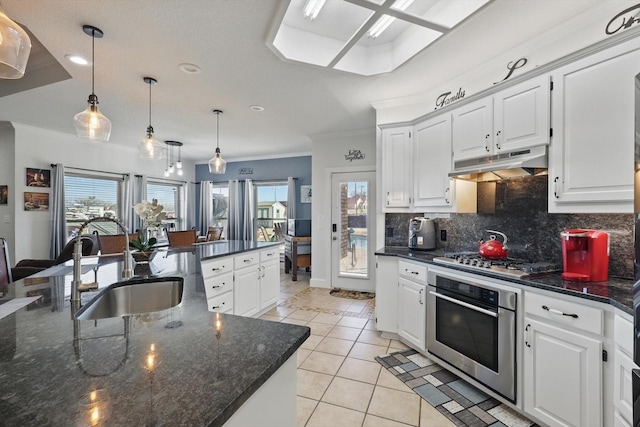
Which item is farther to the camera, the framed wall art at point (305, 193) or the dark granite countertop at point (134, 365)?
the framed wall art at point (305, 193)

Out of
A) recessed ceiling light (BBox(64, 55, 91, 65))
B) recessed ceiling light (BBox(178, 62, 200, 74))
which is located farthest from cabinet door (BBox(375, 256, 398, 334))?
recessed ceiling light (BBox(64, 55, 91, 65))

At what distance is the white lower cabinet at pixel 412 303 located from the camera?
2576 millimetres

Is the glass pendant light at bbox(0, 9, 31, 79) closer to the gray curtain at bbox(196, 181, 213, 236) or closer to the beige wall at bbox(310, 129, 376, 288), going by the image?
the beige wall at bbox(310, 129, 376, 288)

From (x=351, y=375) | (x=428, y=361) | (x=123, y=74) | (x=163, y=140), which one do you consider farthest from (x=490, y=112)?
(x=163, y=140)

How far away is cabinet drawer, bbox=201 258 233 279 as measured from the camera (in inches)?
107

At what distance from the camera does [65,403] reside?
0.60m

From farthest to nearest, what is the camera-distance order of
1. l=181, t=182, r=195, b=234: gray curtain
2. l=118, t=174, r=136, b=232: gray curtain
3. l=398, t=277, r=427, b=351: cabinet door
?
l=181, t=182, r=195, b=234: gray curtain → l=118, t=174, r=136, b=232: gray curtain → l=398, t=277, r=427, b=351: cabinet door

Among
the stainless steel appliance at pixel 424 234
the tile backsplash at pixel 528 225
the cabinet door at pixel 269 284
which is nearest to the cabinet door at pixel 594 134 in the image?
the tile backsplash at pixel 528 225

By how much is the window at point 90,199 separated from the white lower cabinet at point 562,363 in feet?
21.3

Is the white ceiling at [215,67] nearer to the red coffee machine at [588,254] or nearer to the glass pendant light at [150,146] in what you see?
the glass pendant light at [150,146]

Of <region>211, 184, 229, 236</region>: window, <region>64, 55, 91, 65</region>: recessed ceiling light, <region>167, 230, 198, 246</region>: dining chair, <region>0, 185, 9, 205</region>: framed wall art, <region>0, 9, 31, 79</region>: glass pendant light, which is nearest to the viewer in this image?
<region>0, 9, 31, 79</region>: glass pendant light

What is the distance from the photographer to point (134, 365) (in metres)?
0.75

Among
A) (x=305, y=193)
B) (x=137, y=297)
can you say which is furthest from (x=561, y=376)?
(x=305, y=193)

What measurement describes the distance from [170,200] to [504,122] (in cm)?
722
